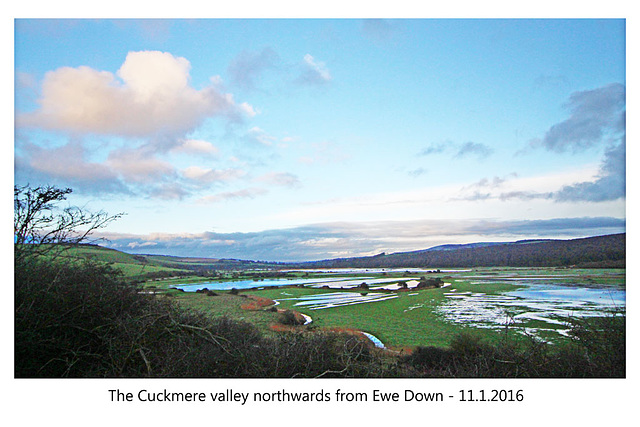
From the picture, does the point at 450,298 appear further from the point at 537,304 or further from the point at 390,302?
the point at 537,304

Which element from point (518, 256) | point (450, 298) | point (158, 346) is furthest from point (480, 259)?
point (158, 346)

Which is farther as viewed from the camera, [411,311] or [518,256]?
[518,256]

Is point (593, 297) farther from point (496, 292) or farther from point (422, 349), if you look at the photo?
point (422, 349)

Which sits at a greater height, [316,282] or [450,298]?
[316,282]

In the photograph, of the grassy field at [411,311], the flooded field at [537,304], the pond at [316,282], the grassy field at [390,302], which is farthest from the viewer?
the pond at [316,282]

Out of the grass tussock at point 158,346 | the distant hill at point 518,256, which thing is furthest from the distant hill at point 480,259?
the grass tussock at point 158,346

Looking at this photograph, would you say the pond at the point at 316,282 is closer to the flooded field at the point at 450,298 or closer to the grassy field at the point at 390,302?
the flooded field at the point at 450,298
